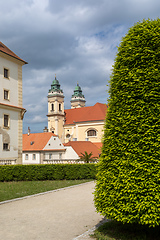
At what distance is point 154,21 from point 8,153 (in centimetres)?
2264

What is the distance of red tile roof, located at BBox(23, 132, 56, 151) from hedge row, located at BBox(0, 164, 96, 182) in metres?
29.1

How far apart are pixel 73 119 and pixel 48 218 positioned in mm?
80431

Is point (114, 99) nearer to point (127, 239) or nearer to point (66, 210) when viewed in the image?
point (127, 239)

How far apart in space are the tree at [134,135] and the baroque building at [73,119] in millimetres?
57254

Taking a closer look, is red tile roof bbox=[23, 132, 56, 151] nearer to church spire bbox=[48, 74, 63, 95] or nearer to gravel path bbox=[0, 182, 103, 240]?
gravel path bbox=[0, 182, 103, 240]

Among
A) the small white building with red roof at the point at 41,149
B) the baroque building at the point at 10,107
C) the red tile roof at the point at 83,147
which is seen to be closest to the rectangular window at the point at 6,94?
the baroque building at the point at 10,107

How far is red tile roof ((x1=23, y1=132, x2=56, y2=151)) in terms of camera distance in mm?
49562

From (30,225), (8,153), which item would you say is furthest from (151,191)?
(8,153)

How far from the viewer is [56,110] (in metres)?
93.8

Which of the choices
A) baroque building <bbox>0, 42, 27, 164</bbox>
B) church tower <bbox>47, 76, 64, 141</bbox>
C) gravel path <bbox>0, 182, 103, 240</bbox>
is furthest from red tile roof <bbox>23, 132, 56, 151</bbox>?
gravel path <bbox>0, 182, 103, 240</bbox>

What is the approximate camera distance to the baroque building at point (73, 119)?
Answer: 73.6 meters

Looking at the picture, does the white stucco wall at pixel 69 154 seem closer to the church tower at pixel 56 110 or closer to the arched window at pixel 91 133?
the arched window at pixel 91 133

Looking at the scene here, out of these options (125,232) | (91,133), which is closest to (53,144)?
(91,133)

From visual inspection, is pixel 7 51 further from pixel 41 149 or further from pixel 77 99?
pixel 77 99
